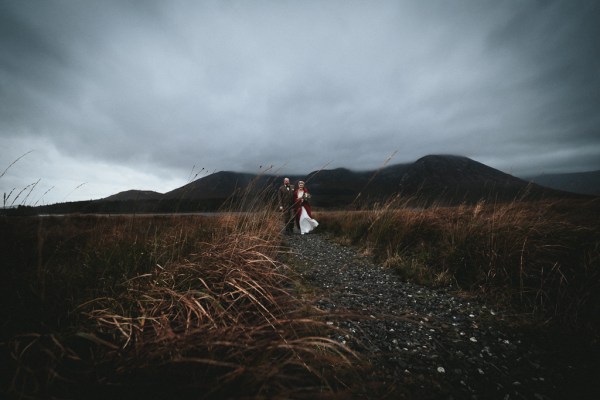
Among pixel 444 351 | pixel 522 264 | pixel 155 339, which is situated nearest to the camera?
pixel 155 339

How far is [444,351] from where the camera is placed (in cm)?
184

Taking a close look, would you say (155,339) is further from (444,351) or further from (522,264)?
(522,264)

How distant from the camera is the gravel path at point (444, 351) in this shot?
57.2 inches

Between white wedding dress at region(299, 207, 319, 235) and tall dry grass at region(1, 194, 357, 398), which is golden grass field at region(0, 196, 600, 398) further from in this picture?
white wedding dress at region(299, 207, 319, 235)

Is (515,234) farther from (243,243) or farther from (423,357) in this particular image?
(243,243)

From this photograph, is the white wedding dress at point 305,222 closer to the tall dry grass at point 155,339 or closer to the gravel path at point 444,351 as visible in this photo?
the gravel path at point 444,351

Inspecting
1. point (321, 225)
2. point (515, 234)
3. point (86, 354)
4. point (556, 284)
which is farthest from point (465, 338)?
point (321, 225)

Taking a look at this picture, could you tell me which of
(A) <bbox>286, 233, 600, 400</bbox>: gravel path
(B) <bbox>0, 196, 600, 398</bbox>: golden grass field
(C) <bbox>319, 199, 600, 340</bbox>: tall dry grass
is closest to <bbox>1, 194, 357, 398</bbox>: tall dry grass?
(B) <bbox>0, 196, 600, 398</bbox>: golden grass field

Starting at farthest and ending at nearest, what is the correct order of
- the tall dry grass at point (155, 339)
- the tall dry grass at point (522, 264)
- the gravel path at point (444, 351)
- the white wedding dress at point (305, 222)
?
1. the white wedding dress at point (305, 222)
2. the tall dry grass at point (522, 264)
3. the gravel path at point (444, 351)
4. the tall dry grass at point (155, 339)

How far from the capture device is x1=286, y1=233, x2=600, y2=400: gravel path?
1454 millimetres

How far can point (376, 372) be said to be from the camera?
154cm

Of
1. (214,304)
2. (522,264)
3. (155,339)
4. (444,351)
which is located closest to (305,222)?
(522,264)

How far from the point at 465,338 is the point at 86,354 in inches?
111

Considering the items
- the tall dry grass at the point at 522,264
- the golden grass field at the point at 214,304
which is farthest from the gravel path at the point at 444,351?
the tall dry grass at the point at 522,264
